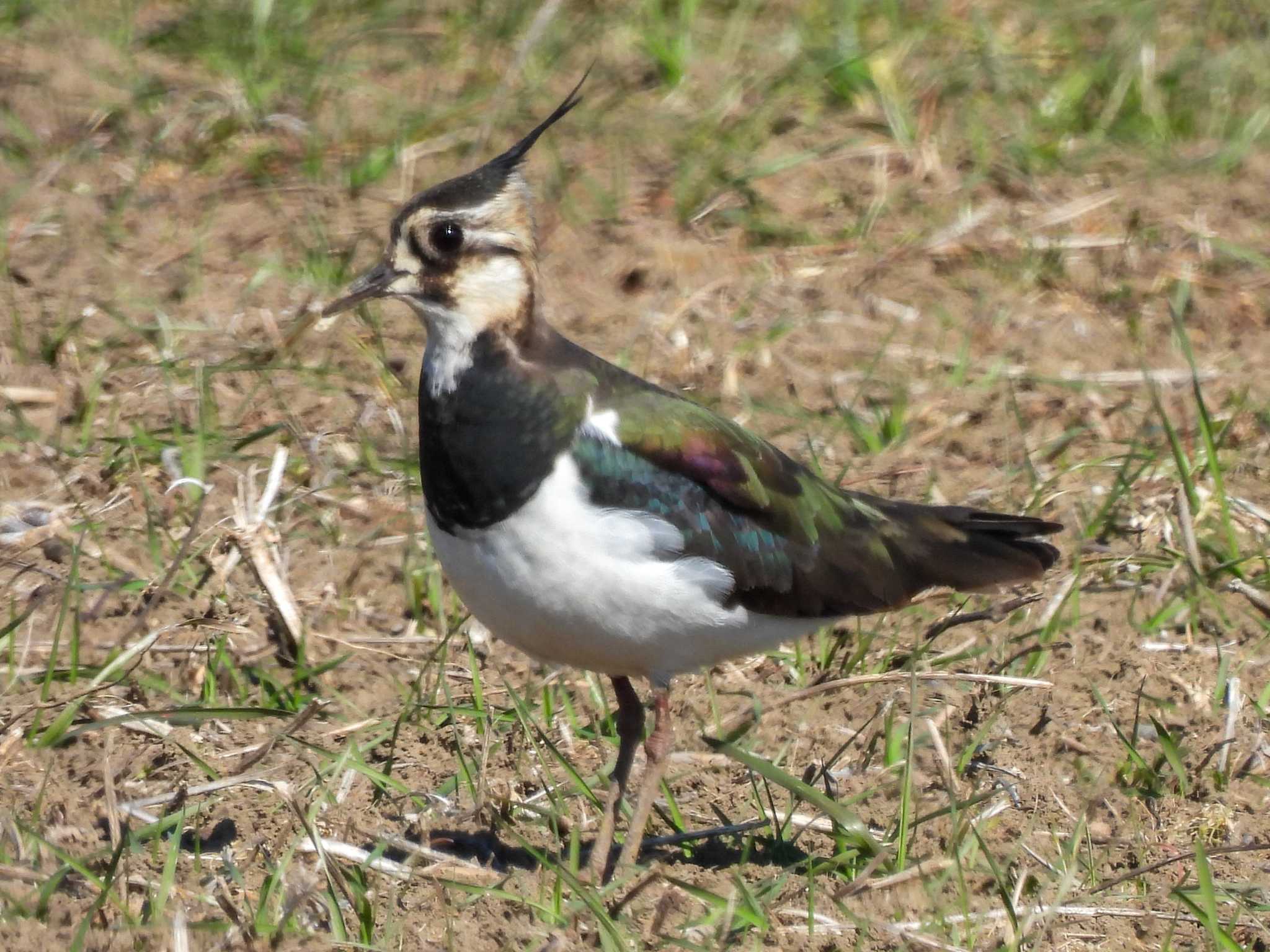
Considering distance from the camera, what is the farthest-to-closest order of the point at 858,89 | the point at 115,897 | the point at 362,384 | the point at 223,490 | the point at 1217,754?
the point at 858,89 → the point at 362,384 → the point at 223,490 → the point at 1217,754 → the point at 115,897

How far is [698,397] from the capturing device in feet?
22.8

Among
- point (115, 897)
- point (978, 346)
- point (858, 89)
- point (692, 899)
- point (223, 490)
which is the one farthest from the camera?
point (858, 89)

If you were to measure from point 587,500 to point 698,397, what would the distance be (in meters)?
2.58

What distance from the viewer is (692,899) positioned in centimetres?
439

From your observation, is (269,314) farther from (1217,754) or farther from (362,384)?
(1217,754)

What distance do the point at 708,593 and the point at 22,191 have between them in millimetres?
4289

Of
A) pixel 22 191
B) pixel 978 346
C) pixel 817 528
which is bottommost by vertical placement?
→ pixel 22 191

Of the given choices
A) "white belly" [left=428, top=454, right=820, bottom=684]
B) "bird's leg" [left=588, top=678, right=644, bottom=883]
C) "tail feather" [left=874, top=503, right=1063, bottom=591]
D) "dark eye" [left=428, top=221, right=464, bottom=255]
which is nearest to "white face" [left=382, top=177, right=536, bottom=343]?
"dark eye" [left=428, top=221, right=464, bottom=255]

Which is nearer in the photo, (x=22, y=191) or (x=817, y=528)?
(x=817, y=528)

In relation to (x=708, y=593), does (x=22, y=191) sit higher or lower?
lower

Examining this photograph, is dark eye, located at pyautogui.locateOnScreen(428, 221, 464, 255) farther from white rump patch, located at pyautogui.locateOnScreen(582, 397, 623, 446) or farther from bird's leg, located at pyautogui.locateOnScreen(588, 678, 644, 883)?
bird's leg, located at pyautogui.locateOnScreen(588, 678, 644, 883)

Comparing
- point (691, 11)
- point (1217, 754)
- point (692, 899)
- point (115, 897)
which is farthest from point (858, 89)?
point (115, 897)

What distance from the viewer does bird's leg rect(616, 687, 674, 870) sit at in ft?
15.1

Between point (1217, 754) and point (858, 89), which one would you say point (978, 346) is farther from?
point (1217, 754)
